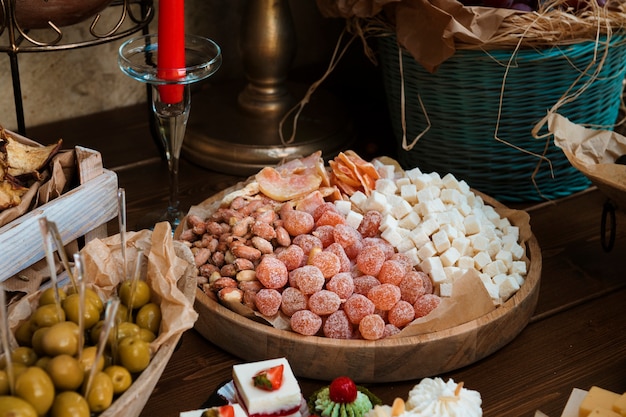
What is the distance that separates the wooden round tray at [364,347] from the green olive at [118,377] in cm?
24

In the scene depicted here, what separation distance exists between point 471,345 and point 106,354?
429 mm

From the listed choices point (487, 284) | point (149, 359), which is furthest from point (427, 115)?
point (149, 359)

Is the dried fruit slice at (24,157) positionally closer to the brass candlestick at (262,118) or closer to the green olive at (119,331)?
the green olive at (119,331)

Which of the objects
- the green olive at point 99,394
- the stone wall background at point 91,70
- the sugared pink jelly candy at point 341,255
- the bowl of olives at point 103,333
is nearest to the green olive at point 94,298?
the bowl of olives at point 103,333

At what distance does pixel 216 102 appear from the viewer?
1595 millimetres

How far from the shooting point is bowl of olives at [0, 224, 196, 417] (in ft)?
2.37

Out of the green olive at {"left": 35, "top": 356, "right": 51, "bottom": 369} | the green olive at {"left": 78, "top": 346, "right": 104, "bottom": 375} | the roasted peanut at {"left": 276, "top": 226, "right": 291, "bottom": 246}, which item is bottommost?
the roasted peanut at {"left": 276, "top": 226, "right": 291, "bottom": 246}

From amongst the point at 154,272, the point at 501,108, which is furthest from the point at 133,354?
the point at 501,108

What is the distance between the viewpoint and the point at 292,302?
100 centimetres

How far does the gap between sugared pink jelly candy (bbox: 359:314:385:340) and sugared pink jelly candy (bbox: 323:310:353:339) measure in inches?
0.7

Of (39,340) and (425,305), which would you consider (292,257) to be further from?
(39,340)

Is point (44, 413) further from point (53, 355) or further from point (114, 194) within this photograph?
point (114, 194)

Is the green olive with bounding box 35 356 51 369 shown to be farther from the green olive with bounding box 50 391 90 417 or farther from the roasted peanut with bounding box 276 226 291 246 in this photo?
the roasted peanut with bounding box 276 226 291 246

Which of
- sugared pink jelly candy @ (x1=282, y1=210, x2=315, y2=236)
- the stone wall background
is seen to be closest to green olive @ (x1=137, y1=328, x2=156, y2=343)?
sugared pink jelly candy @ (x1=282, y1=210, x2=315, y2=236)
